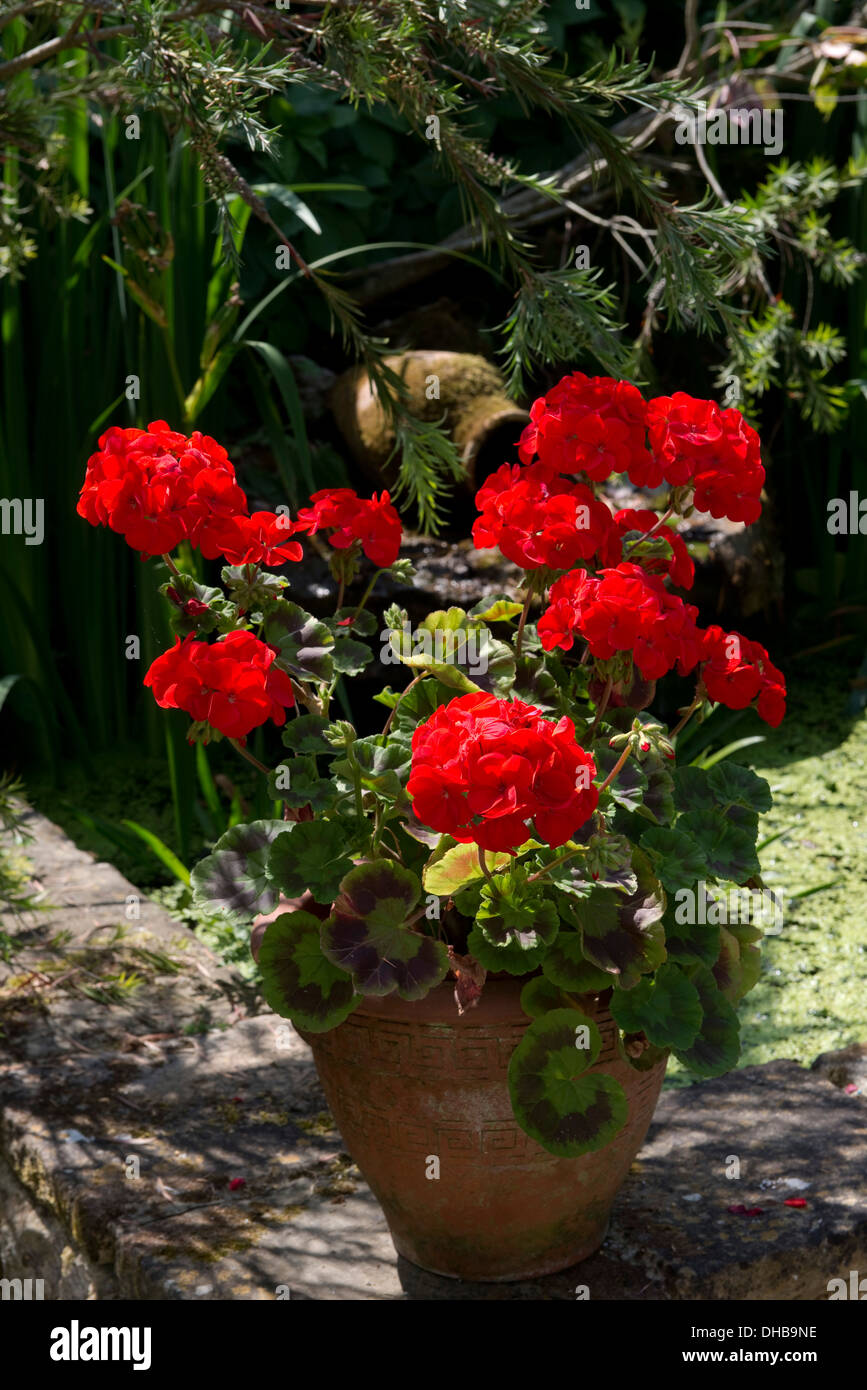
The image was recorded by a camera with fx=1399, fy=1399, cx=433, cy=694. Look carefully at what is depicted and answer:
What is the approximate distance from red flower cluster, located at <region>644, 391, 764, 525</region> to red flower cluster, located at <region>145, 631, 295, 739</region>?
0.47 metres

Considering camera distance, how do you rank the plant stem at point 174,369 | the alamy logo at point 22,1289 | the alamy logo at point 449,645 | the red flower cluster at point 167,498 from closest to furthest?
1. the red flower cluster at point 167,498
2. the alamy logo at point 449,645
3. the alamy logo at point 22,1289
4. the plant stem at point 174,369

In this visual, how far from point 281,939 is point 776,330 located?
2453mm

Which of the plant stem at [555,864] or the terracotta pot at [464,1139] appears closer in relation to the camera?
the plant stem at [555,864]

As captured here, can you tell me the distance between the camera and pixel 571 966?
1.44 meters

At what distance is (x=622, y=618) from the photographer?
134 cm

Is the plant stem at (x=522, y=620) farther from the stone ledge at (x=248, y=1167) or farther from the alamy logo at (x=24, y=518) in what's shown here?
the alamy logo at (x=24, y=518)

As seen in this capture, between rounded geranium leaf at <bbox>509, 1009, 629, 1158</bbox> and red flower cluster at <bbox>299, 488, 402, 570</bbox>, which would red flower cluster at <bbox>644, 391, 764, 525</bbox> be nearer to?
red flower cluster at <bbox>299, 488, 402, 570</bbox>

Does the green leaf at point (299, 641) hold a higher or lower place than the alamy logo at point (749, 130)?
lower

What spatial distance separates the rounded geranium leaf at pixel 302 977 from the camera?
57.8 inches

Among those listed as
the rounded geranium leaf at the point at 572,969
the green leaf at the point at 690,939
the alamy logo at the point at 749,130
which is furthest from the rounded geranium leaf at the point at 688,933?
the alamy logo at the point at 749,130

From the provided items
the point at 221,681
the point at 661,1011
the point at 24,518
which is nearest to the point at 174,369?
the point at 24,518

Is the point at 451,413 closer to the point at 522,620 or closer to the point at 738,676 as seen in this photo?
the point at 522,620
